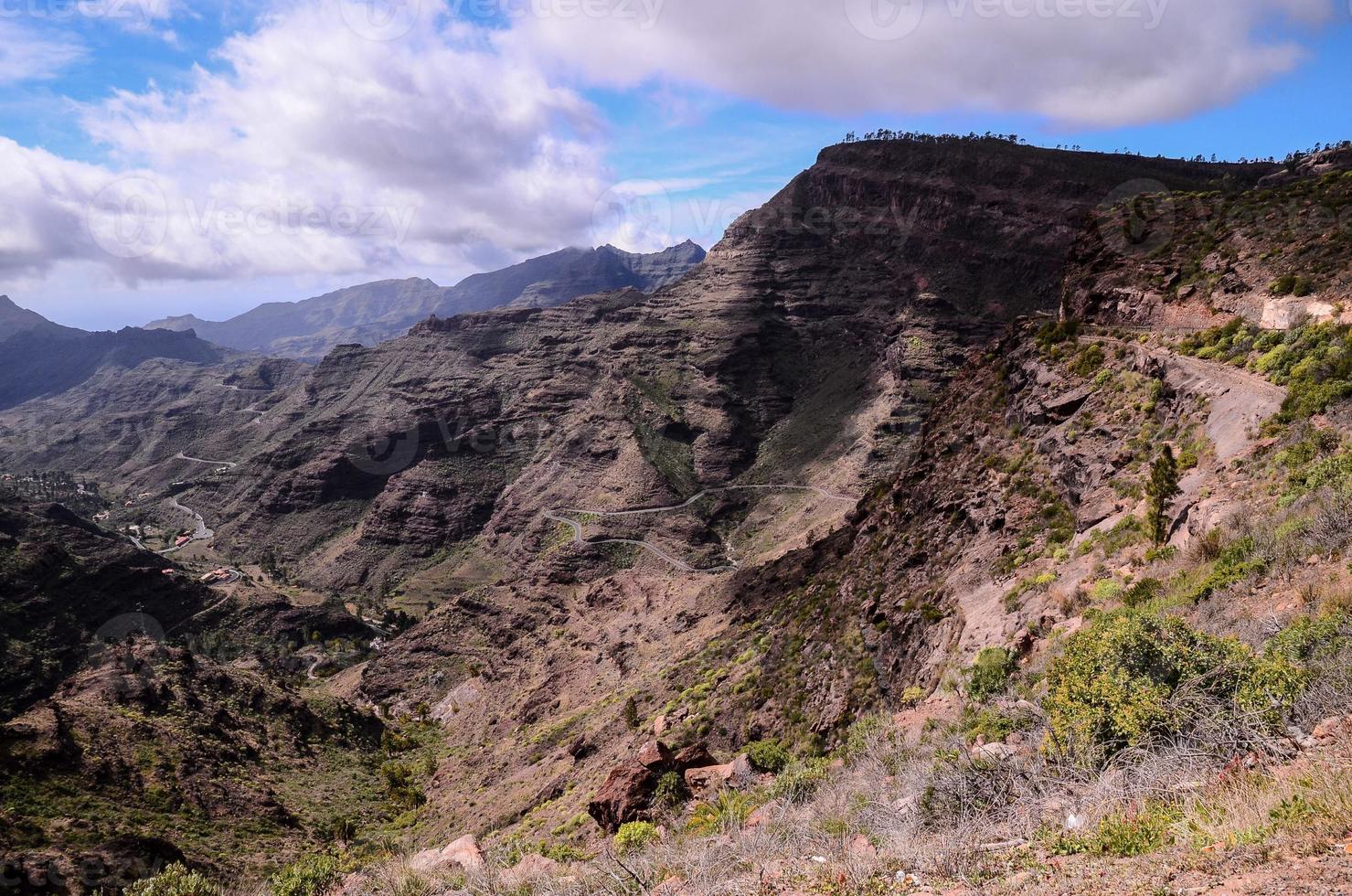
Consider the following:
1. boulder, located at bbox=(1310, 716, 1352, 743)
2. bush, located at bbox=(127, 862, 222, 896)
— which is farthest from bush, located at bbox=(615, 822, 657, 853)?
boulder, located at bbox=(1310, 716, 1352, 743)

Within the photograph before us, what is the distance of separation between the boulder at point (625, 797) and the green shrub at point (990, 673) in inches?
341

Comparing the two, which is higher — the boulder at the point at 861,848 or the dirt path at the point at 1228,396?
the dirt path at the point at 1228,396

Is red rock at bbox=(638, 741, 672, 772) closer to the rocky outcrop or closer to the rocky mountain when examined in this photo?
the rocky outcrop

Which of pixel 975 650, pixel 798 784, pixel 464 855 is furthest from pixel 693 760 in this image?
pixel 975 650

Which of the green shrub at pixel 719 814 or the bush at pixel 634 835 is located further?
the bush at pixel 634 835

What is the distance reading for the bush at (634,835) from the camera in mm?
14797

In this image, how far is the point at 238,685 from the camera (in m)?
48.9

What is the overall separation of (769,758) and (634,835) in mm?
5085

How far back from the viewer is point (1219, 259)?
2533cm

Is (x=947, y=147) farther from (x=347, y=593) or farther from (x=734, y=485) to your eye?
(x=347, y=593)

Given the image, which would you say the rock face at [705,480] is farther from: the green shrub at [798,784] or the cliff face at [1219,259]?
the cliff face at [1219,259]

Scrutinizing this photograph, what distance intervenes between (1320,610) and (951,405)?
88.5 feet
